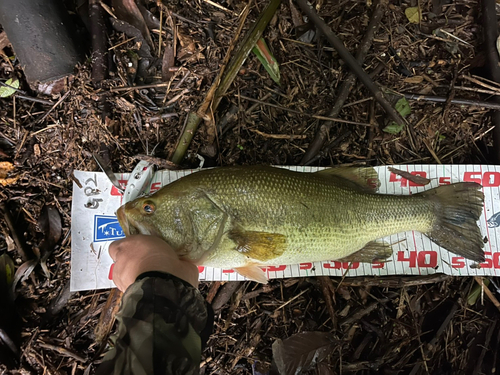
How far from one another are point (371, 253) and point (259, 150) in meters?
1.48

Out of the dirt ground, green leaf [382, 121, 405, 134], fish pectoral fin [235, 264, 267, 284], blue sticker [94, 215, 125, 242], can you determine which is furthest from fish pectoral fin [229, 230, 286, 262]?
green leaf [382, 121, 405, 134]

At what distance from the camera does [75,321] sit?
2.93 m

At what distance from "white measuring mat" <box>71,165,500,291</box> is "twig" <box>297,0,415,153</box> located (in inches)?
24.5

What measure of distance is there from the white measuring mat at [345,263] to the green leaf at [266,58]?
98cm

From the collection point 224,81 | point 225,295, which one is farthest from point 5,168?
point 225,295

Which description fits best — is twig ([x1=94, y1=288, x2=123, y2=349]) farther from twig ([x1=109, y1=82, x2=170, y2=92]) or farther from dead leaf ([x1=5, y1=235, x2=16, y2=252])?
twig ([x1=109, y1=82, x2=170, y2=92])

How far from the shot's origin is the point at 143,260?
2.01 m

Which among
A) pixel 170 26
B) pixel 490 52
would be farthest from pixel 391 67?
pixel 170 26

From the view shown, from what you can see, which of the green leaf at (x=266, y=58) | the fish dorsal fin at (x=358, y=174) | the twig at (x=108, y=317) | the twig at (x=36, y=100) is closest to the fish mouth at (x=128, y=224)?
the twig at (x=108, y=317)

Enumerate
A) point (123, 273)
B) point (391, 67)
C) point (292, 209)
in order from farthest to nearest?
point (391, 67) → point (292, 209) → point (123, 273)

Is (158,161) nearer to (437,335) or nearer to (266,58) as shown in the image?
(266,58)

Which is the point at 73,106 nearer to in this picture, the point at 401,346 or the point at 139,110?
the point at 139,110

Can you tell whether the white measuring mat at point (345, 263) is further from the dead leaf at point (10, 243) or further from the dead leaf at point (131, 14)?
the dead leaf at point (131, 14)

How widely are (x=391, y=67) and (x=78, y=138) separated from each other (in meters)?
3.31
